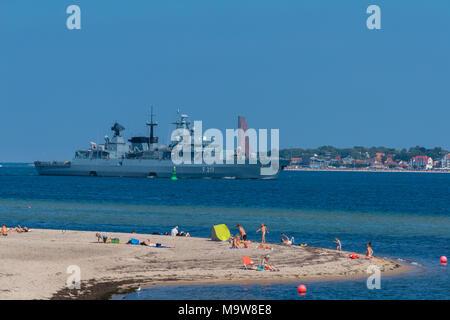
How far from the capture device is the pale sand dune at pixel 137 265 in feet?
72.3

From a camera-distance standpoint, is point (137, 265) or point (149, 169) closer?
point (137, 265)

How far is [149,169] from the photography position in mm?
144375

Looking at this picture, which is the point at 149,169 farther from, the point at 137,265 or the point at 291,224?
the point at 137,265

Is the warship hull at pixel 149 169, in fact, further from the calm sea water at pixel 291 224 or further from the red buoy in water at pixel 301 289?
the red buoy in water at pixel 301 289

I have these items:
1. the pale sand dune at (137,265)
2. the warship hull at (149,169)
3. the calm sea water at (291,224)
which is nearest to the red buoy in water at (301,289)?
the calm sea water at (291,224)

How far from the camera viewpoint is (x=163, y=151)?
144 meters

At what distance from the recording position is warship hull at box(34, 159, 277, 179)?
138 meters

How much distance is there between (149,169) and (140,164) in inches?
105

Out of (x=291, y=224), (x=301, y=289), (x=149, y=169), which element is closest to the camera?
(x=301, y=289)

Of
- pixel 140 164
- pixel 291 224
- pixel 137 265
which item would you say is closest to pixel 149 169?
pixel 140 164

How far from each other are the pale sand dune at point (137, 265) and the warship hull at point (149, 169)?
103 m

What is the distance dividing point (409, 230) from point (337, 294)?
83.4ft

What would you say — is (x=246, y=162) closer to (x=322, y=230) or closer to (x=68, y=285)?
(x=322, y=230)

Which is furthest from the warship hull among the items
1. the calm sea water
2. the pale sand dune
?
the pale sand dune
